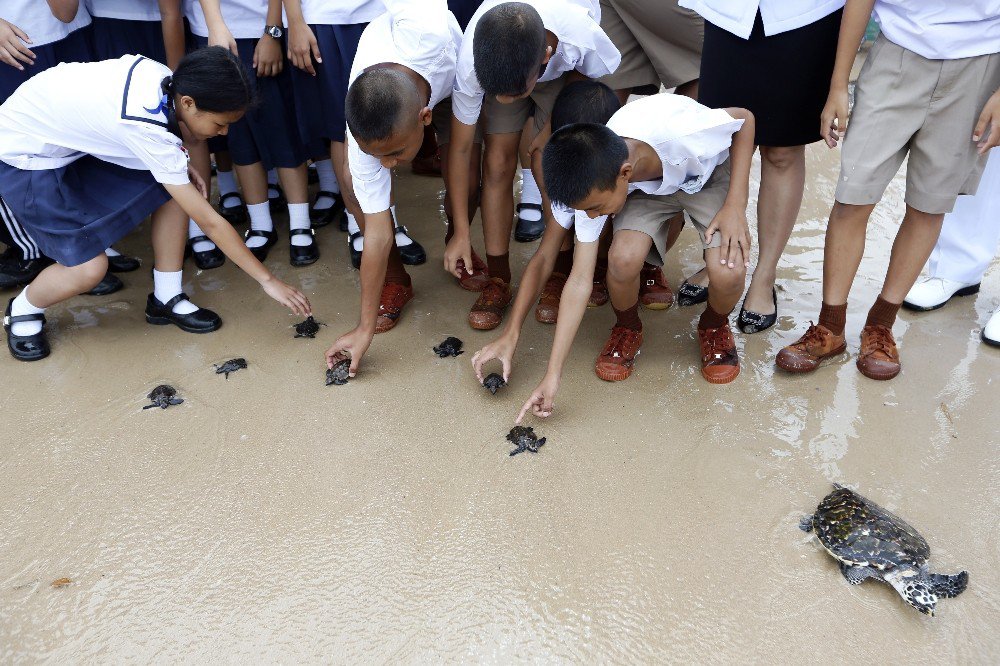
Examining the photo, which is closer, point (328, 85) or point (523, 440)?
point (523, 440)

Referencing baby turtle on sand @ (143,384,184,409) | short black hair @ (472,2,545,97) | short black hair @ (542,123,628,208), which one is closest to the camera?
short black hair @ (542,123,628,208)

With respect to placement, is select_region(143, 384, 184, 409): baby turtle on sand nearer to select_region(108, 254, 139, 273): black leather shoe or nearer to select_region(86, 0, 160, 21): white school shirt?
select_region(108, 254, 139, 273): black leather shoe

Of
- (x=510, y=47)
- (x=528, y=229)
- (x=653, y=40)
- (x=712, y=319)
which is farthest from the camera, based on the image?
(x=528, y=229)

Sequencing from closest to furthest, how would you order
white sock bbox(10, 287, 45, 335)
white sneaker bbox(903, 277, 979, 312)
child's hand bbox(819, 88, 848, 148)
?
1. child's hand bbox(819, 88, 848, 148)
2. white sock bbox(10, 287, 45, 335)
3. white sneaker bbox(903, 277, 979, 312)

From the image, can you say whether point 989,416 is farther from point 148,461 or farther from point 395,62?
point 148,461

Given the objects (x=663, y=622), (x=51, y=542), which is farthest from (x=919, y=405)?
(x=51, y=542)

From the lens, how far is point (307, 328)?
2.52 metres

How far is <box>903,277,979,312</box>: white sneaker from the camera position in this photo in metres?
2.53

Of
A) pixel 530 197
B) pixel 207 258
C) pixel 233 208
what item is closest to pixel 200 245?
pixel 207 258

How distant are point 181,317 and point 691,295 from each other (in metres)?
1.77

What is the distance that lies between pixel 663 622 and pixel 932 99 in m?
1.51

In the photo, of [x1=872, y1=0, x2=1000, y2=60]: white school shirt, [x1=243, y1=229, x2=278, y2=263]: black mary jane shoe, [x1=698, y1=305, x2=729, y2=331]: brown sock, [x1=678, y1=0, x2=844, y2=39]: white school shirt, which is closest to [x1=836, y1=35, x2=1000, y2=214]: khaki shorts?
[x1=872, y1=0, x2=1000, y2=60]: white school shirt

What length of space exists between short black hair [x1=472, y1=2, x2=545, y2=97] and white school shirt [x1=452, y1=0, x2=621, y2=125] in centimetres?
12

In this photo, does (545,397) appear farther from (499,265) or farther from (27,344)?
(27,344)
